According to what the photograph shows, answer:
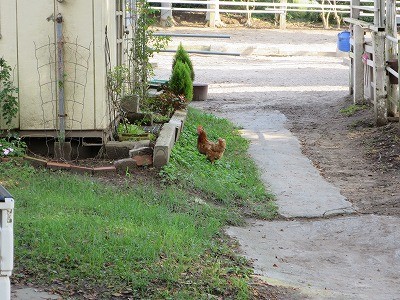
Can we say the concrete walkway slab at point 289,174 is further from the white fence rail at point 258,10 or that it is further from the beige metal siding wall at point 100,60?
the white fence rail at point 258,10

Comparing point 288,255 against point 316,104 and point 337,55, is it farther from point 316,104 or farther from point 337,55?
point 337,55

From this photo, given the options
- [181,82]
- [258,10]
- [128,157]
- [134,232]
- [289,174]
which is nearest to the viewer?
[134,232]

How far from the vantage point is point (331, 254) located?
7.96 m

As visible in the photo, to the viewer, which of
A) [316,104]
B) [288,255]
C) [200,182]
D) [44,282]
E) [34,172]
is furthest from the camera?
[316,104]

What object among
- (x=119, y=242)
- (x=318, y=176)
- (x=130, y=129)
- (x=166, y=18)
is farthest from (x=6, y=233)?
(x=166, y=18)

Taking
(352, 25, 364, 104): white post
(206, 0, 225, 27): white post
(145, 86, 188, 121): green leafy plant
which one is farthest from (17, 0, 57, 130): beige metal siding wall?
(206, 0, 225, 27): white post

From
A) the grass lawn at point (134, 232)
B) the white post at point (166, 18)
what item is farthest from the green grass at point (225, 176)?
the white post at point (166, 18)

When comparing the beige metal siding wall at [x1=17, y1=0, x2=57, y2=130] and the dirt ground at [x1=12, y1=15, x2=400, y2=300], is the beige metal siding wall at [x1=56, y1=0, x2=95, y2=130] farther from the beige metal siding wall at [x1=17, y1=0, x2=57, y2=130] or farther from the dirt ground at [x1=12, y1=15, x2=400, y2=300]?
the dirt ground at [x1=12, y1=15, x2=400, y2=300]

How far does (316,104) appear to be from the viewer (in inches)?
714

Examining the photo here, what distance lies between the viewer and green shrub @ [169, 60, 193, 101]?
14.3 meters

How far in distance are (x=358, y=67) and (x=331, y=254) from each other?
9.68 meters

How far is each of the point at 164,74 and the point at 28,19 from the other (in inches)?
466

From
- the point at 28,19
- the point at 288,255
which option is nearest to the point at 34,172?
the point at 28,19

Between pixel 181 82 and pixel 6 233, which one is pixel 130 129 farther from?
pixel 6 233
